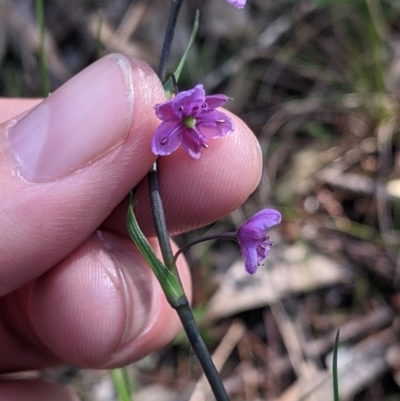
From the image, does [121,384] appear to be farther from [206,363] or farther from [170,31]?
[170,31]

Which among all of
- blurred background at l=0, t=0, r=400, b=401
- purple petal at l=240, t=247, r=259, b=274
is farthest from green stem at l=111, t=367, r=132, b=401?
purple petal at l=240, t=247, r=259, b=274

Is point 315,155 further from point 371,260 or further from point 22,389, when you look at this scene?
point 22,389

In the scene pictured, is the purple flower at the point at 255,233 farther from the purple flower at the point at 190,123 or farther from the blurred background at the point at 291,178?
the blurred background at the point at 291,178

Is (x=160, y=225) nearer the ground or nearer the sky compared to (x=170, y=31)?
nearer the ground

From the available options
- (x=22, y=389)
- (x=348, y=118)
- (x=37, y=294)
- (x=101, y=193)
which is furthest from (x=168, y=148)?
(x=348, y=118)

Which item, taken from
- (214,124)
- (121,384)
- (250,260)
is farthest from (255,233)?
(121,384)

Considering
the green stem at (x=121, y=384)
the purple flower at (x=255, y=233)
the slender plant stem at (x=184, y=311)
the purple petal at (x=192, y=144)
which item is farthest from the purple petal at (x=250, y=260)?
the green stem at (x=121, y=384)

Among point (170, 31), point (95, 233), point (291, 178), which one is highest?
point (170, 31)
